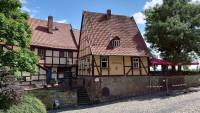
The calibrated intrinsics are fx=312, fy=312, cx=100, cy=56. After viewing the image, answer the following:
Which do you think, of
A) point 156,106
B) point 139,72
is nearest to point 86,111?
point 156,106

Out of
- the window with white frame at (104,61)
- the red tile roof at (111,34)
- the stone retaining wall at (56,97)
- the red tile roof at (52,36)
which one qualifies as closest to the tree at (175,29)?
the red tile roof at (111,34)

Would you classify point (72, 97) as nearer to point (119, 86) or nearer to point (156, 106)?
point (119, 86)

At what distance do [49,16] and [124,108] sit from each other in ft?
63.7

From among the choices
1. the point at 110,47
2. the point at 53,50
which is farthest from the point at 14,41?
the point at 53,50

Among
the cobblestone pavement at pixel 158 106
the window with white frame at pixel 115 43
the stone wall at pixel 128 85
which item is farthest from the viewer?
the window with white frame at pixel 115 43

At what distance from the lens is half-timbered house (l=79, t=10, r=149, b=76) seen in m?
31.7

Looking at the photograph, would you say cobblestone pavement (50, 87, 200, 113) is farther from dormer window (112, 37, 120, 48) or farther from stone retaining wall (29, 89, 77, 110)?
dormer window (112, 37, 120, 48)

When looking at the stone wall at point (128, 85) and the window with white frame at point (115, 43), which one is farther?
the window with white frame at point (115, 43)

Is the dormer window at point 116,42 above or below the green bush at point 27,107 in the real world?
above

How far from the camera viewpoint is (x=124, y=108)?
81.1 ft

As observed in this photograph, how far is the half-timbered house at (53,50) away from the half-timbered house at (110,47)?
253cm

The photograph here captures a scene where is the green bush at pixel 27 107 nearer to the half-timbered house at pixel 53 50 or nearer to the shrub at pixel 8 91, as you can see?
the shrub at pixel 8 91

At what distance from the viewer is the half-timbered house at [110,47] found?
104 feet

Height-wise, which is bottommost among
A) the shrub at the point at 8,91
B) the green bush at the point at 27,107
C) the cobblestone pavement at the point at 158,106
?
the cobblestone pavement at the point at 158,106
